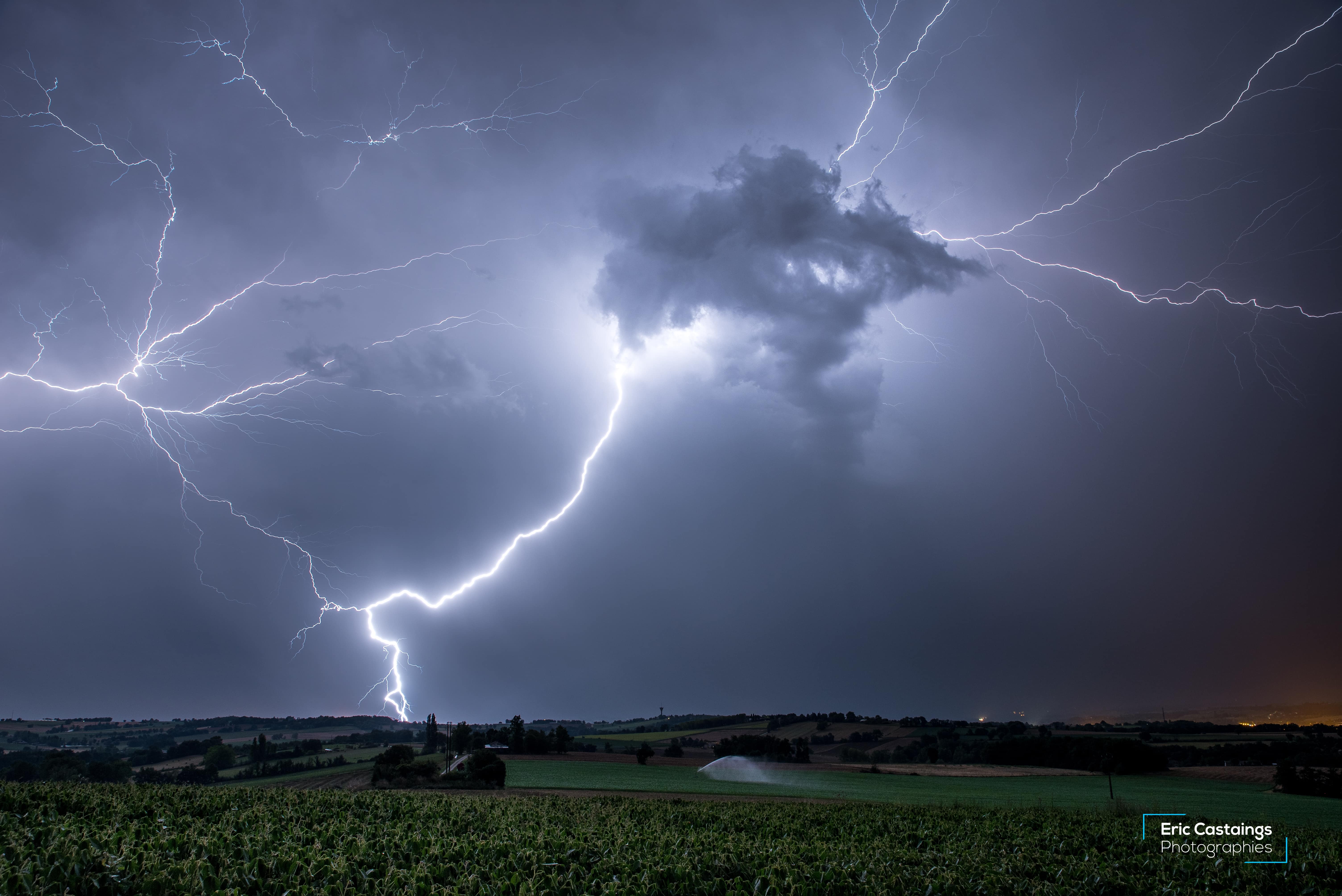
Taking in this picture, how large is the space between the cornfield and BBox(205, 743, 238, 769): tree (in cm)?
6567

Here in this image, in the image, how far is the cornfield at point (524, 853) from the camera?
6.59 m

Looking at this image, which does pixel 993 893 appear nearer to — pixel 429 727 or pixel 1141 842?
pixel 1141 842

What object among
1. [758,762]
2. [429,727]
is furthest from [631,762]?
[429,727]

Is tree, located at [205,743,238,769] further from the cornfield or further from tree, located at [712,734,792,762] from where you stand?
the cornfield

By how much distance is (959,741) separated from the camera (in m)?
85.2

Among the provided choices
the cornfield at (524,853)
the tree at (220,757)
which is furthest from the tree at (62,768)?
the cornfield at (524,853)

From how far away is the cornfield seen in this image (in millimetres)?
6586

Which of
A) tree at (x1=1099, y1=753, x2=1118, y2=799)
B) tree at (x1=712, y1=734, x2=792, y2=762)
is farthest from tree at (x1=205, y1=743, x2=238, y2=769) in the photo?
A: tree at (x1=1099, y1=753, x2=1118, y2=799)

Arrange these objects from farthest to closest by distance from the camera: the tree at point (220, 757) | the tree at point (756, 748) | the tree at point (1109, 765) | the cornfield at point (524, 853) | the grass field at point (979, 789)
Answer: the tree at point (756, 748) < the tree at point (220, 757) < the tree at point (1109, 765) < the grass field at point (979, 789) < the cornfield at point (524, 853)

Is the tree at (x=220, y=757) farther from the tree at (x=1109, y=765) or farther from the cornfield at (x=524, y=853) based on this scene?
the tree at (x=1109, y=765)

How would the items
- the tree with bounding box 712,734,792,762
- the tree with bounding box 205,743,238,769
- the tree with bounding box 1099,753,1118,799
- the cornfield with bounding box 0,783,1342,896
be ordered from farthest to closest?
the tree with bounding box 712,734,792,762, the tree with bounding box 205,743,238,769, the tree with bounding box 1099,753,1118,799, the cornfield with bounding box 0,783,1342,896

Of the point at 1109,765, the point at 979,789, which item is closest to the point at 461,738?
the point at 979,789

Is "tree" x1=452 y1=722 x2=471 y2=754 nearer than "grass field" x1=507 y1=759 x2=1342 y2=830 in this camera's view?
No

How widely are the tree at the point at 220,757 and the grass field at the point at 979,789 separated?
33841 millimetres
